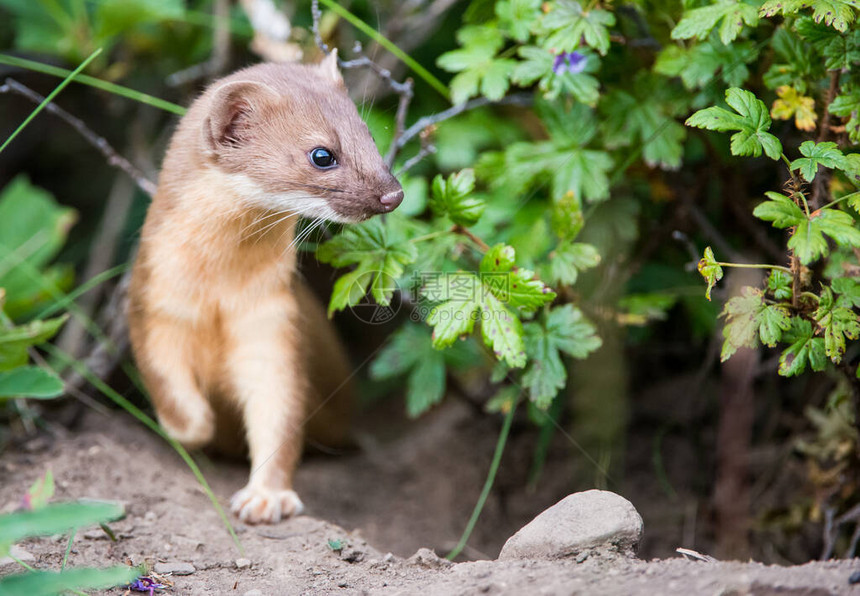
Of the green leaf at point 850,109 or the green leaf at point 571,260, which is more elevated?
the green leaf at point 850,109

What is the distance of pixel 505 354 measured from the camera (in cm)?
246

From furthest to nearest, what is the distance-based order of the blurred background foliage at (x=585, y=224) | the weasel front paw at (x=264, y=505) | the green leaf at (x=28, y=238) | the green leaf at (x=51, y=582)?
1. the green leaf at (x=28, y=238)
2. the weasel front paw at (x=264, y=505)
3. the blurred background foliage at (x=585, y=224)
4. the green leaf at (x=51, y=582)

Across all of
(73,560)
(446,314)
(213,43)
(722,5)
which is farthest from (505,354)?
(213,43)

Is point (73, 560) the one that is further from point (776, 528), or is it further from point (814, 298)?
point (776, 528)

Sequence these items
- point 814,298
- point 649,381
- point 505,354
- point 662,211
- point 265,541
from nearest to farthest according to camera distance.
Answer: point 814,298 < point 505,354 < point 265,541 < point 662,211 < point 649,381

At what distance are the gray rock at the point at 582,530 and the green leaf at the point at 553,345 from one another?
0.61 metres

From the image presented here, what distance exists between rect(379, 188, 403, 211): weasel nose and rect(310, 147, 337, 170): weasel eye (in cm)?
24

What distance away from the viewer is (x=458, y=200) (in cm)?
262

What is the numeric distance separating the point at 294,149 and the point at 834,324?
174cm

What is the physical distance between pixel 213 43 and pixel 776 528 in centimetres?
377

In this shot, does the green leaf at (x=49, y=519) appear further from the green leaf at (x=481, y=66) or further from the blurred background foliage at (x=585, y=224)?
the green leaf at (x=481, y=66)

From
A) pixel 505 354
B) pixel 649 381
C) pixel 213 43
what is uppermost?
pixel 213 43

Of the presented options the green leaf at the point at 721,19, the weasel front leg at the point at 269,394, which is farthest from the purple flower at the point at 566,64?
the weasel front leg at the point at 269,394

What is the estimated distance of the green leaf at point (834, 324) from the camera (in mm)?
2133
